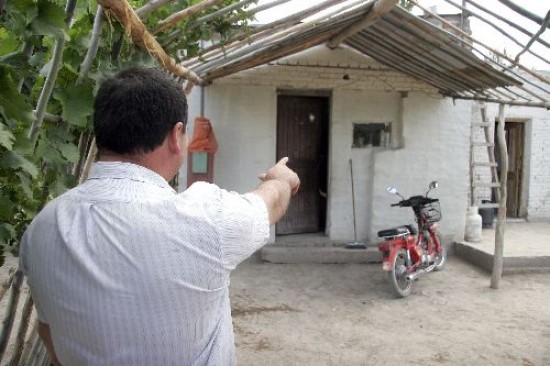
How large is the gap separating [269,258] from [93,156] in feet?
15.4

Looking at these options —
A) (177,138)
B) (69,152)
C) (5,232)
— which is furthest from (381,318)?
(177,138)

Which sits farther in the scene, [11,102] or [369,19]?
[369,19]

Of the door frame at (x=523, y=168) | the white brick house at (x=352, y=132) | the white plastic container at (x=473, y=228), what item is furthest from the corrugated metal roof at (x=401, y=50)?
the door frame at (x=523, y=168)

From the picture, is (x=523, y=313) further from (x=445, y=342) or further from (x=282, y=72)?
(x=282, y=72)

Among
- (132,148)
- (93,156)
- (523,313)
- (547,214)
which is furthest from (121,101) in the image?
(547,214)

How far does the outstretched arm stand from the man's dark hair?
0.27 meters

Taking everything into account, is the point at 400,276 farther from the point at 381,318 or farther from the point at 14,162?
the point at 14,162

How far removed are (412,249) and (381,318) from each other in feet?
3.65

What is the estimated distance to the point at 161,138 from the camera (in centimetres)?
105

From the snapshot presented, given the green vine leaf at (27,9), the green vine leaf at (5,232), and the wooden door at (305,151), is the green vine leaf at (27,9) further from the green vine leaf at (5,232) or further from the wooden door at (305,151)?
the wooden door at (305,151)

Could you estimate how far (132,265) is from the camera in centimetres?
94

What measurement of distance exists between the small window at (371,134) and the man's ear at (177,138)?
592cm

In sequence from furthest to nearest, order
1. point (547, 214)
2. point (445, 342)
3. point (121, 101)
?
point (547, 214) → point (445, 342) → point (121, 101)

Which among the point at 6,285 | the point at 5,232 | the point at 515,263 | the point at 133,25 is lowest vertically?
the point at 515,263
